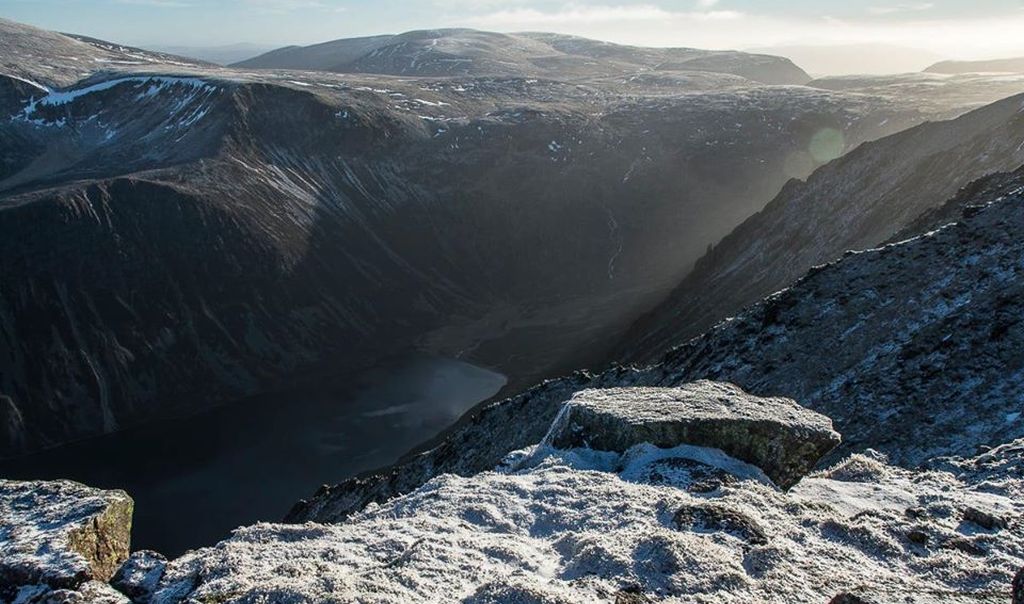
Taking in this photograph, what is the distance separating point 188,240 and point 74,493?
126879 mm

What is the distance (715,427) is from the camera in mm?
16766

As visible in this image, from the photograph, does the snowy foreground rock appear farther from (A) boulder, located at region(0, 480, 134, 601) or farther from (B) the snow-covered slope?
(A) boulder, located at region(0, 480, 134, 601)

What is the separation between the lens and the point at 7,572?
13242mm

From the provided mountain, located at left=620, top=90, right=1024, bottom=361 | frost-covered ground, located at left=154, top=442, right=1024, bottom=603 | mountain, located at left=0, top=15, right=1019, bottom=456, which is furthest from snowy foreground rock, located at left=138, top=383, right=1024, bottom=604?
mountain, located at left=0, top=15, right=1019, bottom=456

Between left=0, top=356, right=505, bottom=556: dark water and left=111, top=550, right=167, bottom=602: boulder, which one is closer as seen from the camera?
left=111, top=550, right=167, bottom=602: boulder

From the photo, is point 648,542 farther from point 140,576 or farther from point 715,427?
point 140,576

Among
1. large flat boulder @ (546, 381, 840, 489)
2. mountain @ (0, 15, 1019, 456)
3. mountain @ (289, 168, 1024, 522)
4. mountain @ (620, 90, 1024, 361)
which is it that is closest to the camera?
large flat boulder @ (546, 381, 840, 489)

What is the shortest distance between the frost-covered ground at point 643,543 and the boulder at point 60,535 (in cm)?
222

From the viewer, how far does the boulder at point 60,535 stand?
1290 cm

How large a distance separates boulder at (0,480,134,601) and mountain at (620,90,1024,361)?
58.6 m

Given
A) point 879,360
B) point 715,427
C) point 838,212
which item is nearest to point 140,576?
point 715,427

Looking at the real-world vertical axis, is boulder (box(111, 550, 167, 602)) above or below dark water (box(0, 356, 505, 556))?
above

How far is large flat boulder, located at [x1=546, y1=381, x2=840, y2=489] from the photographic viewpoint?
54.0 ft

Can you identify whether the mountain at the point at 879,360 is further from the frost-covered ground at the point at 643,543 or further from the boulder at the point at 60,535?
the boulder at the point at 60,535
